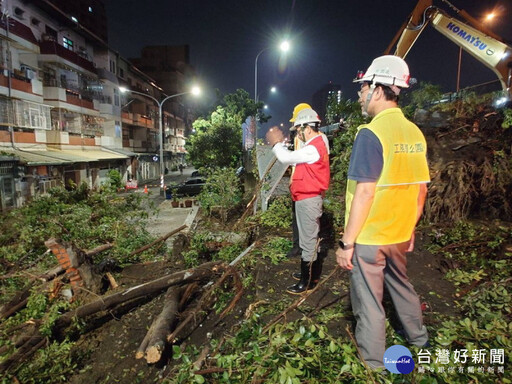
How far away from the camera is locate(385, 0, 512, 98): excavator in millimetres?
8203

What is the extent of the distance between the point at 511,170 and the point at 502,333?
4.78 m

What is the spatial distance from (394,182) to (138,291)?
3.67 m

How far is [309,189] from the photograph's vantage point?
342cm

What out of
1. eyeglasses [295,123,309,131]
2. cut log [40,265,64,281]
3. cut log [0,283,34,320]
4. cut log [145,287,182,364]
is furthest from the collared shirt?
cut log [0,283,34,320]

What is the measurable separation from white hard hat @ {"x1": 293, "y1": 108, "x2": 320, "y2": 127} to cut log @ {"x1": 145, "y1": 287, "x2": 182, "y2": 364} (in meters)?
2.98

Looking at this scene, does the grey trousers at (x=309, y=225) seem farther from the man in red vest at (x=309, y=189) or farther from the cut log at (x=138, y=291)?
the cut log at (x=138, y=291)

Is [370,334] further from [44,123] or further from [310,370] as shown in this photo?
[44,123]

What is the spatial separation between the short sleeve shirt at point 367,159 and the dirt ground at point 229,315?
5.35 feet

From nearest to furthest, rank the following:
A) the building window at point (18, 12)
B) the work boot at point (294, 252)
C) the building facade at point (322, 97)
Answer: the work boot at point (294, 252), the building window at point (18, 12), the building facade at point (322, 97)

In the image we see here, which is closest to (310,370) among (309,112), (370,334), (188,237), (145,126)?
(370,334)

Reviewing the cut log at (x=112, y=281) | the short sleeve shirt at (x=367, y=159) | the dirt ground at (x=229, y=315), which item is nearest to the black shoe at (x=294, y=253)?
the dirt ground at (x=229, y=315)

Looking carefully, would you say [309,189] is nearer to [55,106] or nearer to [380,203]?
[380,203]

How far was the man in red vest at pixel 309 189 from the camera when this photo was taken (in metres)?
3.30

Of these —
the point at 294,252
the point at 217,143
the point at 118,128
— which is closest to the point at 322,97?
the point at 118,128
